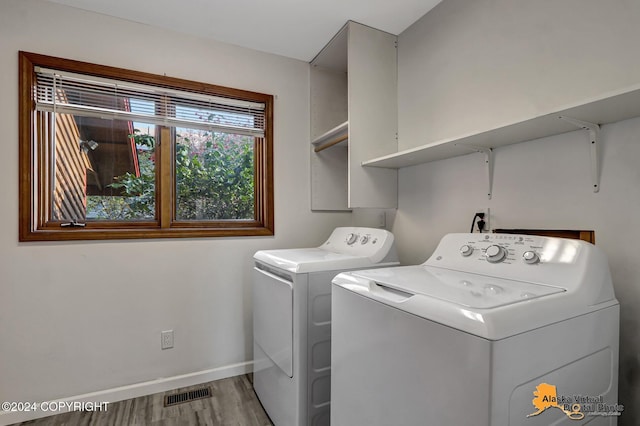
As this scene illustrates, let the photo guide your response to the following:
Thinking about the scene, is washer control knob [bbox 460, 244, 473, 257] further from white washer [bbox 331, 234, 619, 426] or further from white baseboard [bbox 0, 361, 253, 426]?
white baseboard [bbox 0, 361, 253, 426]

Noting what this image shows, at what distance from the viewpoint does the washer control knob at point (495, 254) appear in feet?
3.88

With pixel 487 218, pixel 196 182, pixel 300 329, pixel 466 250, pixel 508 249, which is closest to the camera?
pixel 508 249

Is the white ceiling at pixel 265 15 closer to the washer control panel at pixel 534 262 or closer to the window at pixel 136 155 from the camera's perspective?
the window at pixel 136 155

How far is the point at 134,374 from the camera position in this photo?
1977mm

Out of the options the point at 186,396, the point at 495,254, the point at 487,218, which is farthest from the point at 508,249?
the point at 186,396

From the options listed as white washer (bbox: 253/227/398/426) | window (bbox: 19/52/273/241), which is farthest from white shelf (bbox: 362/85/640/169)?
window (bbox: 19/52/273/241)

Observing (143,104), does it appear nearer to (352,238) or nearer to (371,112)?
(371,112)

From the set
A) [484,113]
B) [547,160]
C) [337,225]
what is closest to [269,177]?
Answer: [337,225]

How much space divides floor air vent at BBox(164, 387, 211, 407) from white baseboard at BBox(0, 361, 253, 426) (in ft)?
0.27

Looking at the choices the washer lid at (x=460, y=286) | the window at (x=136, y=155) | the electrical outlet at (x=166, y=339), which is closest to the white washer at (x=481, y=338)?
the washer lid at (x=460, y=286)

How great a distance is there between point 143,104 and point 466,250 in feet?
6.92

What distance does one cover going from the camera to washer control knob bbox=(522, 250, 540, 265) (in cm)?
108

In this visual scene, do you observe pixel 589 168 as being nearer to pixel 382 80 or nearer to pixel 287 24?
pixel 382 80

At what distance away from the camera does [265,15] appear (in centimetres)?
193
